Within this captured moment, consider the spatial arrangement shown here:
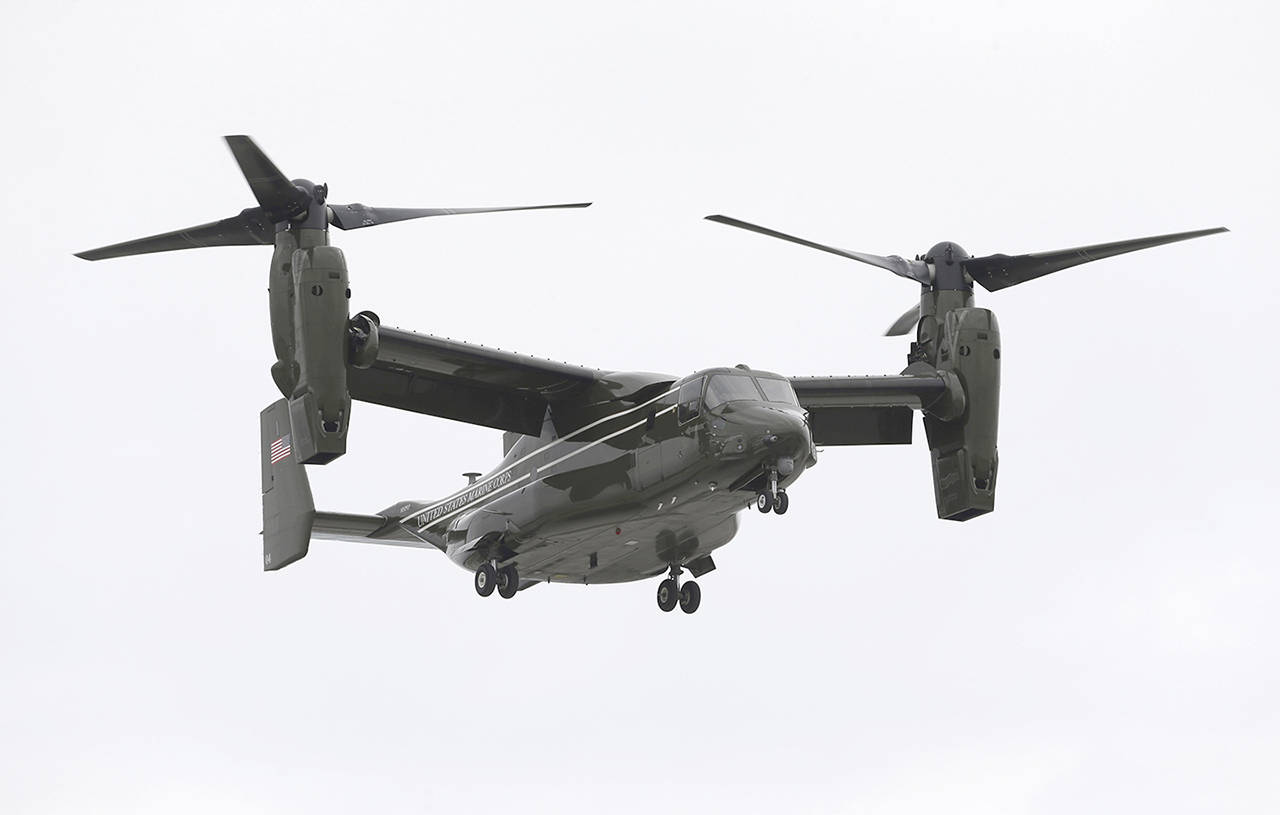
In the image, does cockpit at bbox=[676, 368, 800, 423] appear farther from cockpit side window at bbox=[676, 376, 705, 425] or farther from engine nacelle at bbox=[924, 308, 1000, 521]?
engine nacelle at bbox=[924, 308, 1000, 521]

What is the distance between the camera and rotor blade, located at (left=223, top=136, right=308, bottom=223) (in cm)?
2667

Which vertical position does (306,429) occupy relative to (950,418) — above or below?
below

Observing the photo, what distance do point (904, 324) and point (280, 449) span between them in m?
9.96

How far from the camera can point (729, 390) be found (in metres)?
27.2

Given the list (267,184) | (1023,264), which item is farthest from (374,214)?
(1023,264)

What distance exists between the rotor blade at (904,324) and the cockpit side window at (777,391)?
5715mm

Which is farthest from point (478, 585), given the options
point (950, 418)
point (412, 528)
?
point (950, 418)

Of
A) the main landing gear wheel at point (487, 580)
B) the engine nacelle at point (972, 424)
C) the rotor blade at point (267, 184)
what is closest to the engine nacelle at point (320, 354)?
the rotor blade at point (267, 184)

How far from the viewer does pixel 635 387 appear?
→ 29.0m

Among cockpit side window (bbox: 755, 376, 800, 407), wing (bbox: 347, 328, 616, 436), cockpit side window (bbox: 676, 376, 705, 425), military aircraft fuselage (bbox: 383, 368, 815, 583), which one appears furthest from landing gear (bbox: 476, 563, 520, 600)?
cockpit side window (bbox: 755, 376, 800, 407)

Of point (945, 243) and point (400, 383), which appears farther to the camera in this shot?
point (945, 243)

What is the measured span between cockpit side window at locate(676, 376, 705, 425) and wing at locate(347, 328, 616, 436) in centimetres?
220

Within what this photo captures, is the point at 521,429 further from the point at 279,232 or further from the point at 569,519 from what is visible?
the point at 279,232

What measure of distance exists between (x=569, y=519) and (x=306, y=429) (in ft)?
14.5
